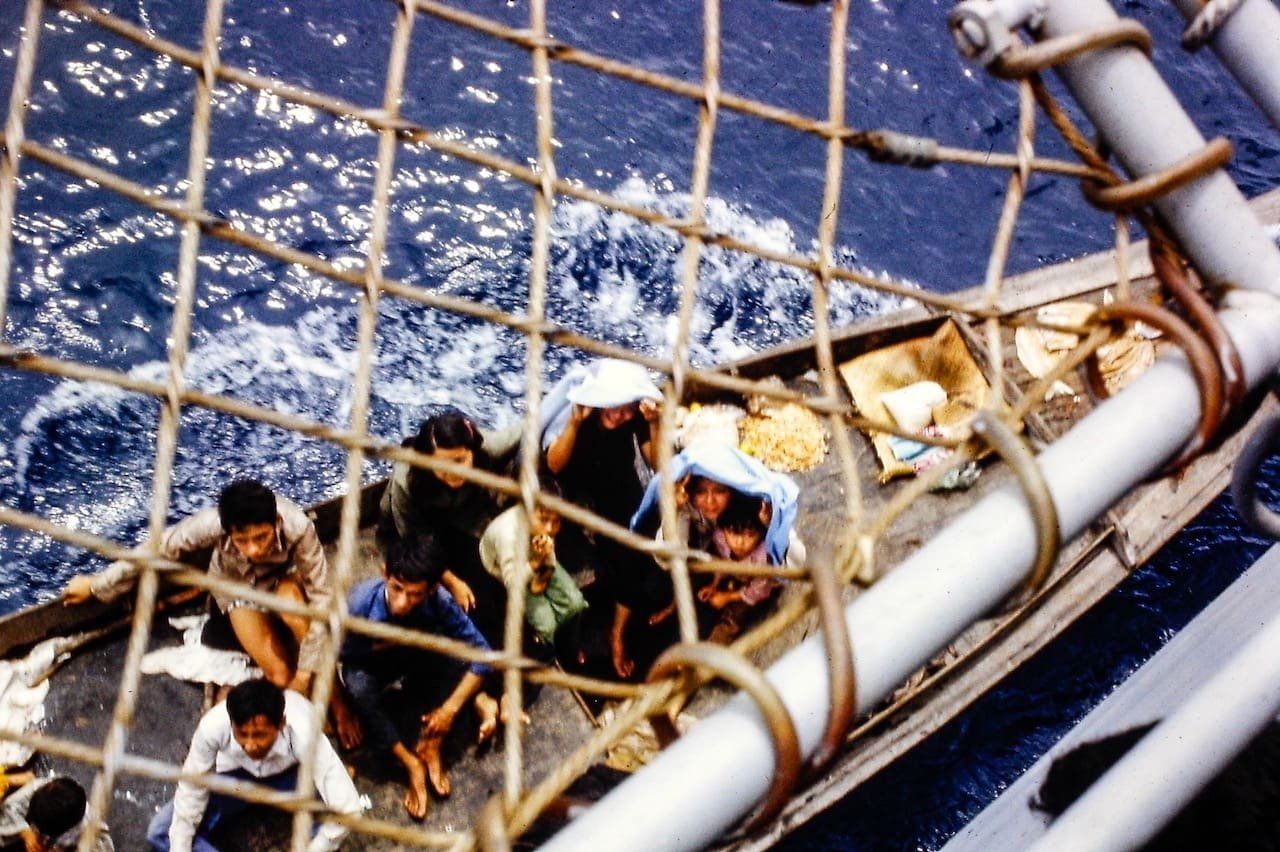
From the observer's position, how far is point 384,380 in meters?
8.21

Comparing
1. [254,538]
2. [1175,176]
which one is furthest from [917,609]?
[254,538]

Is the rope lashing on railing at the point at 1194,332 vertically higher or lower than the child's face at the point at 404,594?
higher

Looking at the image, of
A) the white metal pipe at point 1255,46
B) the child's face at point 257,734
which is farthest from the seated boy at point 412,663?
the white metal pipe at point 1255,46

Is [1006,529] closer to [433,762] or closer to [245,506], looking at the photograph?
[245,506]

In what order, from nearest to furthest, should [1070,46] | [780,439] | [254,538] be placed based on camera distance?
1. [1070,46]
2. [254,538]
3. [780,439]

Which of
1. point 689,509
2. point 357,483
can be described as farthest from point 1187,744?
point 689,509

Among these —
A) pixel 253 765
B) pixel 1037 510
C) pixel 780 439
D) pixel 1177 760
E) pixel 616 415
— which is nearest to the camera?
pixel 1037 510

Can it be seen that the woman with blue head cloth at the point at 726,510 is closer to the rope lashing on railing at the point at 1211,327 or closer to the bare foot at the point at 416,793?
the bare foot at the point at 416,793

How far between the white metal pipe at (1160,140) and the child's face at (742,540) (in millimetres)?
3363

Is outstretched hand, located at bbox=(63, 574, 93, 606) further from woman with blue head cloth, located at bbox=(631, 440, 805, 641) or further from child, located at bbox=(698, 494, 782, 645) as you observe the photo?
child, located at bbox=(698, 494, 782, 645)

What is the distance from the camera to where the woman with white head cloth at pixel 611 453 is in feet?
16.3

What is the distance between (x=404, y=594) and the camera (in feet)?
13.6

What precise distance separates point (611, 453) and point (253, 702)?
223 cm

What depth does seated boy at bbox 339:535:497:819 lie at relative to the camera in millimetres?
4160
